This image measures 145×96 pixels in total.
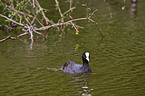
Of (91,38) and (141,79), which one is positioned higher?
(91,38)

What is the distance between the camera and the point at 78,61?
12656mm

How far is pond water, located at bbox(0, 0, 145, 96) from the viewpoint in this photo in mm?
9352

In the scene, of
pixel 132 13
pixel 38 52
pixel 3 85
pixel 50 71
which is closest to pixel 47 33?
pixel 38 52

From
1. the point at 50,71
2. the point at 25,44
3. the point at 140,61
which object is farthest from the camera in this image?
the point at 25,44

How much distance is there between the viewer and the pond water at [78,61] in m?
9.35

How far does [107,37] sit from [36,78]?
7422mm

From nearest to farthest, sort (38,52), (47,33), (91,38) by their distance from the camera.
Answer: (38,52)
(91,38)
(47,33)

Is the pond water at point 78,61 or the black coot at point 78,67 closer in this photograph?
the pond water at point 78,61

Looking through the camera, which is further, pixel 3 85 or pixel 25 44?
pixel 25 44

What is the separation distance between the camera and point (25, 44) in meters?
15.3

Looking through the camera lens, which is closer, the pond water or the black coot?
the pond water

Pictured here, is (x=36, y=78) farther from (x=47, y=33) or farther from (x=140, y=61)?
(x=47, y=33)

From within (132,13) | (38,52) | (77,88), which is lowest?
(77,88)

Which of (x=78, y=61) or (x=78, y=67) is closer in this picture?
(x=78, y=67)
